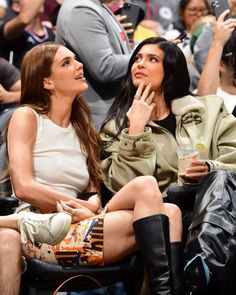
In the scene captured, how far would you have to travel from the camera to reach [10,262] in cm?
368

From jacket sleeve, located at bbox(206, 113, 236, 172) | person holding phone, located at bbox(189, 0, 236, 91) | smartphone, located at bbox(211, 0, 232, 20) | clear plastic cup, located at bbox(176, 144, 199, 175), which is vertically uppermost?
smartphone, located at bbox(211, 0, 232, 20)

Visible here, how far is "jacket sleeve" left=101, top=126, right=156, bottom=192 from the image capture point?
4.27m

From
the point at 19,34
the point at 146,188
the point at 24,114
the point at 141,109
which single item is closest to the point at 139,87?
the point at 141,109

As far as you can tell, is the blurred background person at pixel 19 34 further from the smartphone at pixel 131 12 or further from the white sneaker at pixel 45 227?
the white sneaker at pixel 45 227

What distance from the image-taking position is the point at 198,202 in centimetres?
379

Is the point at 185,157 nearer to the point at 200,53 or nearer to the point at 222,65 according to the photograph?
the point at 222,65

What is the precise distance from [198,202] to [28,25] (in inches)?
112

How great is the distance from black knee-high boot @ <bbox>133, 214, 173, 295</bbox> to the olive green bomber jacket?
23.3 inches

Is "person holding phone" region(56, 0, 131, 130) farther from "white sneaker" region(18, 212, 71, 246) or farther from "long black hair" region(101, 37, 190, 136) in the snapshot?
"white sneaker" region(18, 212, 71, 246)

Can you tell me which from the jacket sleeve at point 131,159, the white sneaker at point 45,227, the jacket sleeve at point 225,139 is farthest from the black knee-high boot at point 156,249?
the jacket sleeve at point 225,139

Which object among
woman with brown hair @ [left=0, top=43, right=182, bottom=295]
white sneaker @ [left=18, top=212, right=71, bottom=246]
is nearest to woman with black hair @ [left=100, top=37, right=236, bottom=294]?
woman with brown hair @ [left=0, top=43, right=182, bottom=295]

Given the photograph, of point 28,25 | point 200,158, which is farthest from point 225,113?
point 28,25

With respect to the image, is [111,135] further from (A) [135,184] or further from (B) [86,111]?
(A) [135,184]

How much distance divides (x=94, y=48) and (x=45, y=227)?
1515mm
